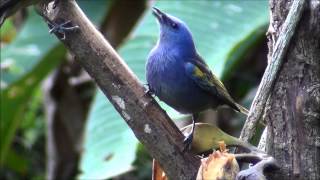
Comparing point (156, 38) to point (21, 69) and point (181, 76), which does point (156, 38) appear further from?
point (181, 76)

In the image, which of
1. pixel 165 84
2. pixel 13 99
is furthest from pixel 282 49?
pixel 13 99

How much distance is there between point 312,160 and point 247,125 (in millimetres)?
124

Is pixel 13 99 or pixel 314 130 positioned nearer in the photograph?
pixel 314 130

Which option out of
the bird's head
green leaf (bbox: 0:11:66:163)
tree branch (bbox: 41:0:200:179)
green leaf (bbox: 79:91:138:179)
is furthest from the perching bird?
green leaf (bbox: 0:11:66:163)

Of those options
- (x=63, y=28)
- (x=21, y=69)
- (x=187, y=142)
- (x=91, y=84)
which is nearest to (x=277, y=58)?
(x=187, y=142)

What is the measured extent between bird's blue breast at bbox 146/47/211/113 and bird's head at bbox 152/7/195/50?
2 cm

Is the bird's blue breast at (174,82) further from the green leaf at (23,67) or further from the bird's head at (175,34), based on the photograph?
the green leaf at (23,67)

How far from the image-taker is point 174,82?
150 centimetres

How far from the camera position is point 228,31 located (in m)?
2.61

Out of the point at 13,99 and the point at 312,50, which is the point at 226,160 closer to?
the point at 312,50

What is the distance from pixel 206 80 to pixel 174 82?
Answer: 8 centimetres

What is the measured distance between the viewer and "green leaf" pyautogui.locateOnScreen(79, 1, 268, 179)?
2.47 meters

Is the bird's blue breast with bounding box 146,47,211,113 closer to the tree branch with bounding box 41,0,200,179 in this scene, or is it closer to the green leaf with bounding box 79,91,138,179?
the tree branch with bounding box 41,0,200,179

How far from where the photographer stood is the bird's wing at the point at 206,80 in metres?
1.52
